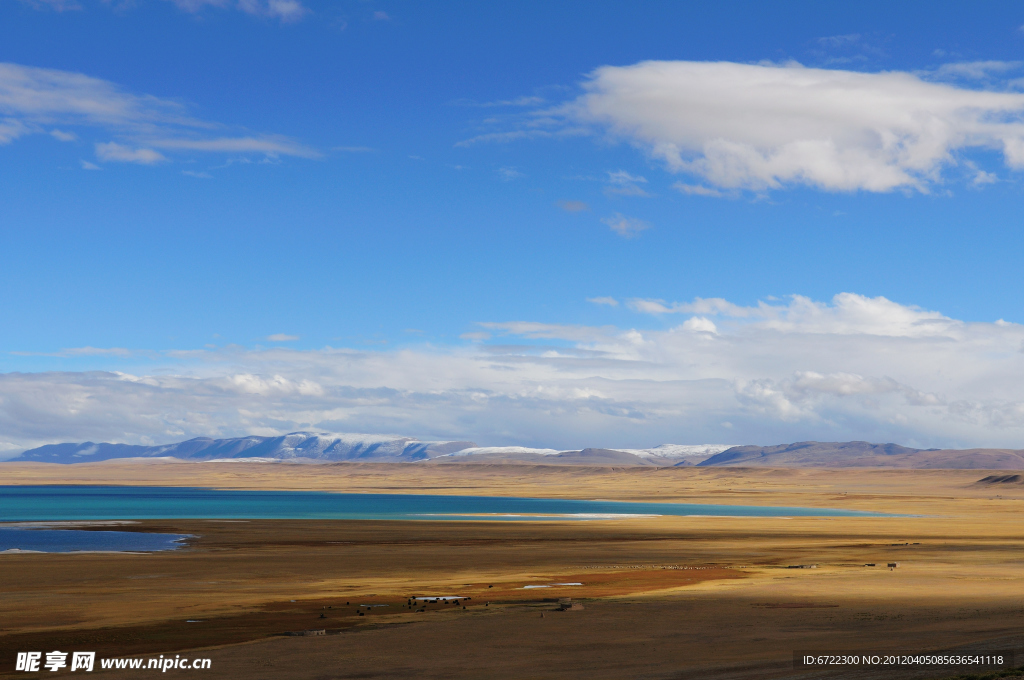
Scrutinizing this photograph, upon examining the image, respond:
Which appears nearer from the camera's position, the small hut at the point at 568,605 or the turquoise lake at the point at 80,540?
the small hut at the point at 568,605

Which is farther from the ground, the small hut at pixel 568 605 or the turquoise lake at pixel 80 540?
the turquoise lake at pixel 80 540

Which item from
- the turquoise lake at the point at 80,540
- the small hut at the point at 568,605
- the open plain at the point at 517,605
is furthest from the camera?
the turquoise lake at the point at 80,540

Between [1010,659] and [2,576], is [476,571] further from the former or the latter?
[1010,659]

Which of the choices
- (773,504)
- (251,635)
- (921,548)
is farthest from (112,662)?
(773,504)

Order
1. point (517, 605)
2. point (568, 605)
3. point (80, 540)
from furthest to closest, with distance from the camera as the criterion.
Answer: point (80, 540) < point (517, 605) < point (568, 605)

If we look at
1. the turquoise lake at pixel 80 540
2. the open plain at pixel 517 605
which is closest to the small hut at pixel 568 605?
the open plain at pixel 517 605

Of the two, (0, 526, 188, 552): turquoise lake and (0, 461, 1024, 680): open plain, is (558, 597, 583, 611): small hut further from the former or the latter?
(0, 526, 188, 552): turquoise lake

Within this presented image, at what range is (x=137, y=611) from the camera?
33125 millimetres

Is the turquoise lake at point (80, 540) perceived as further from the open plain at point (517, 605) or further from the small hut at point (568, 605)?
the small hut at point (568, 605)

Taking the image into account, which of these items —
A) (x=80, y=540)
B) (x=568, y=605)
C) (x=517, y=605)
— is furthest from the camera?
(x=80, y=540)

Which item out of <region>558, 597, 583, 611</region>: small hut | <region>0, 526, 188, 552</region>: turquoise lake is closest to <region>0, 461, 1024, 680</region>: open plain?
<region>558, 597, 583, 611</region>: small hut

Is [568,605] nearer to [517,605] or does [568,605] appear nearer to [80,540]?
[517,605]

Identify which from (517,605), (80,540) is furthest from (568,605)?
(80,540)

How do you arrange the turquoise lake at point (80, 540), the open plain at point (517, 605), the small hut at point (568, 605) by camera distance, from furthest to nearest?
the turquoise lake at point (80, 540) < the small hut at point (568, 605) < the open plain at point (517, 605)
